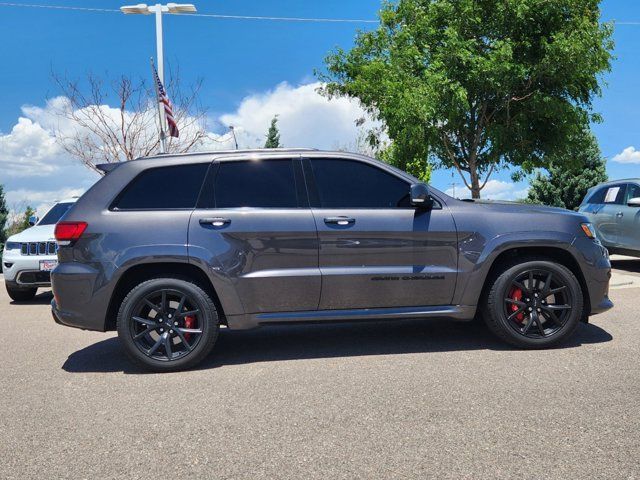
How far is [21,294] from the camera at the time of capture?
9531mm

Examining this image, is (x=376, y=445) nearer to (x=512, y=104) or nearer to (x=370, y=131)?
(x=512, y=104)

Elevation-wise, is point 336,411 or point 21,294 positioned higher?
point 336,411

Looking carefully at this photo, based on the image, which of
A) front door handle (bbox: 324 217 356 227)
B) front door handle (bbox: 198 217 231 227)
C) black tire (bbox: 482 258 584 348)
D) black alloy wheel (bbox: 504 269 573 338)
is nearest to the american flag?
front door handle (bbox: 198 217 231 227)

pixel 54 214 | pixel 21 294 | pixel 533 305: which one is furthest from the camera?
A: pixel 54 214

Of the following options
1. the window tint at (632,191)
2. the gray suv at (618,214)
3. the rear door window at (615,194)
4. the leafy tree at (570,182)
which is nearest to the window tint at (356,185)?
the gray suv at (618,214)

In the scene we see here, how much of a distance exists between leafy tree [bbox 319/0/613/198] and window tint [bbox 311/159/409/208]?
1278 centimetres

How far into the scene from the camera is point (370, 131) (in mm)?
26375

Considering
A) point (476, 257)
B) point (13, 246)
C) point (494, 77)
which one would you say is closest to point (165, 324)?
point (476, 257)

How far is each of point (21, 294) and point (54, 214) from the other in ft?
5.43

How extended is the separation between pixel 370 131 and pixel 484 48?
28.2ft

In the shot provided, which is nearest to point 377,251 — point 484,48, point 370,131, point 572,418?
point 572,418

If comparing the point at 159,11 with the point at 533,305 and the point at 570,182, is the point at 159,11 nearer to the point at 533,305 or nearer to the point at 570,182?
the point at 533,305

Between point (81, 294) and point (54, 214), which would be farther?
point (54, 214)

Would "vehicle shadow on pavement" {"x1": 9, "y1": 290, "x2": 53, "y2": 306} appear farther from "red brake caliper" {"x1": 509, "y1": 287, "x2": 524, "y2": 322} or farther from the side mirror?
"red brake caliper" {"x1": 509, "y1": 287, "x2": 524, "y2": 322}
